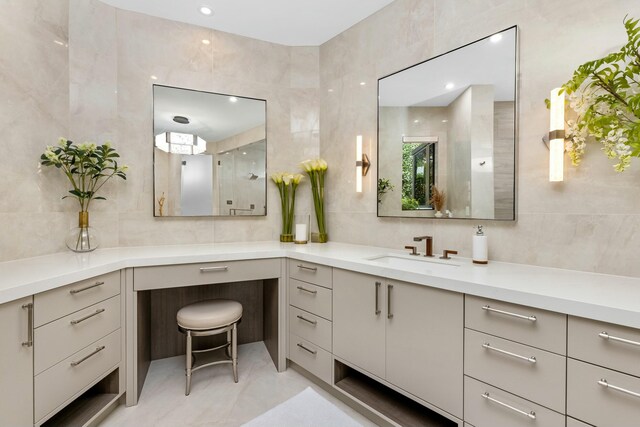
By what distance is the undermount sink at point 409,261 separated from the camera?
5.79ft

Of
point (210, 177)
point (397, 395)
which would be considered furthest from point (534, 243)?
point (210, 177)

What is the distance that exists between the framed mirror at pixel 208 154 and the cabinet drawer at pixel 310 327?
39.0 inches

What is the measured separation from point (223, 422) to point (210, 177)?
5.65 feet

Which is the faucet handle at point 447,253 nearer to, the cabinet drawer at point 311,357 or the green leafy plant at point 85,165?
the cabinet drawer at point 311,357

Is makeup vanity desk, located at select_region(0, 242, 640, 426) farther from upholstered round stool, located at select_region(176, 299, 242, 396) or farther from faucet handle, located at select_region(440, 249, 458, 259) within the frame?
upholstered round stool, located at select_region(176, 299, 242, 396)

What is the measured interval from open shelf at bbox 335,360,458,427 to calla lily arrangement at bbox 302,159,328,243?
1.10 meters

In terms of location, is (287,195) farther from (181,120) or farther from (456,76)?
(456,76)

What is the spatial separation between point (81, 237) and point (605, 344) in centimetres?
272

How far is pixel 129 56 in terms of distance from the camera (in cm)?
239

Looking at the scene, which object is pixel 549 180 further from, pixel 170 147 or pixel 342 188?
pixel 170 147

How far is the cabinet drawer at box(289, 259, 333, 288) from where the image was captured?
1994mm

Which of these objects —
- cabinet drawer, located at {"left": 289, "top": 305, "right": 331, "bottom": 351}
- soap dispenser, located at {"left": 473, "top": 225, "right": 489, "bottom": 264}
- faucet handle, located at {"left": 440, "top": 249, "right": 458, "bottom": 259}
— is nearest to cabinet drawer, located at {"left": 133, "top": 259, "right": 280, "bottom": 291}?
cabinet drawer, located at {"left": 289, "top": 305, "right": 331, "bottom": 351}

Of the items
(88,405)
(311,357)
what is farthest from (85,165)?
(311,357)

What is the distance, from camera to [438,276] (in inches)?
56.0
